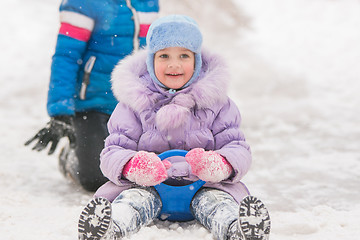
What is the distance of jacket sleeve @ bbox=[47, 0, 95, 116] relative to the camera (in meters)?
3.09

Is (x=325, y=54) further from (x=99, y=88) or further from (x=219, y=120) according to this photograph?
(x=219, y=120)

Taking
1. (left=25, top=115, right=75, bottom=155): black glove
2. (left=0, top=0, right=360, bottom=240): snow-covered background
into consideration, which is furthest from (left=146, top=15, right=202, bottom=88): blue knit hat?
(left=25, top=115, right=75, bottom=155): black glove

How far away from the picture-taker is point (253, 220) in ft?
5.50

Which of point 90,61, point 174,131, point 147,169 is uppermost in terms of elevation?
point 90,61

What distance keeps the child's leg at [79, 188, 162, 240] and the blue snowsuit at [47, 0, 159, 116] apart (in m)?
1.18

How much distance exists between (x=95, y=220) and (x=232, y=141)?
0.83 meters

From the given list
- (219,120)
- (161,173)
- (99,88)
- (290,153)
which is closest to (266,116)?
(290,153)

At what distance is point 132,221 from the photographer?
191 cm

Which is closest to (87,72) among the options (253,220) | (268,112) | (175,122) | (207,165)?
(175,122)

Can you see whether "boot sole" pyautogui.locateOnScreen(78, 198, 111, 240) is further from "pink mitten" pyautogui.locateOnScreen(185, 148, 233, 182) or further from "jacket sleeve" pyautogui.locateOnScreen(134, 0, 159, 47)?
"jacket sleeve" pyautogui.locateOnScreen(134, 0, 159, 47)

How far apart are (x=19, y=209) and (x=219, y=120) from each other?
49.6 inches

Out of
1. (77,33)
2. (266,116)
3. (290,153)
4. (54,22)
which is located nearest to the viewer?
(77,33)

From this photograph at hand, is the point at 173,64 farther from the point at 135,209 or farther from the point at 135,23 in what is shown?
the point at 135,23

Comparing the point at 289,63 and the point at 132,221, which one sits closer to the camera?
the point at 132,221
